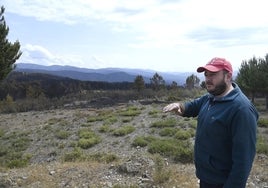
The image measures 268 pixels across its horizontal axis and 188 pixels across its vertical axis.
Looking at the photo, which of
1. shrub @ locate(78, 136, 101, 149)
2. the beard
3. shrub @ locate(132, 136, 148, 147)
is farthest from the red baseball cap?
shrub @ locate(78, 136, 101, 149)

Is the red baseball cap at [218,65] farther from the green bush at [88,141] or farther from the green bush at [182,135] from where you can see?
the green bush at [88,141]

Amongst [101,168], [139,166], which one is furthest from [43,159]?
[139,166]

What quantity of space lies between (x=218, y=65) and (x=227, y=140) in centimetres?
69

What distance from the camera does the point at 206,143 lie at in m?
3.60

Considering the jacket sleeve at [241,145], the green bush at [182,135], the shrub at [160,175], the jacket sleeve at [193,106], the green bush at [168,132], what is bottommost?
the green bush at [168,132]

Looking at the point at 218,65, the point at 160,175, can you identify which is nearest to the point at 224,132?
the point at 218,65

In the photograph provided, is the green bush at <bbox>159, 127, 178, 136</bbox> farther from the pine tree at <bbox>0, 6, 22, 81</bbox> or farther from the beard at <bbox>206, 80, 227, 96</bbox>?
the beard at <bbox>206, 80, 227, 96</bbox>

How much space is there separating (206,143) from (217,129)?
0.67 ft

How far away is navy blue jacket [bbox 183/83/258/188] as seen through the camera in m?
3.26

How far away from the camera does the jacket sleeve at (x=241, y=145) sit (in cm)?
325

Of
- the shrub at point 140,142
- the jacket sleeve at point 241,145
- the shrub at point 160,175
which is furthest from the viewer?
the shrub at point 140,142

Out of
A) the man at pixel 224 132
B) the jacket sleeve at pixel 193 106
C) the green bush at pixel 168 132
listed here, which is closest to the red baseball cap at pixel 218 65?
the man at pixel 224 132

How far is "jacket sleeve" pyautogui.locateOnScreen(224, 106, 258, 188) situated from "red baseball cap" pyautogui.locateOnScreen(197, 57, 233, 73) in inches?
16.3

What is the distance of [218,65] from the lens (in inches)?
136
